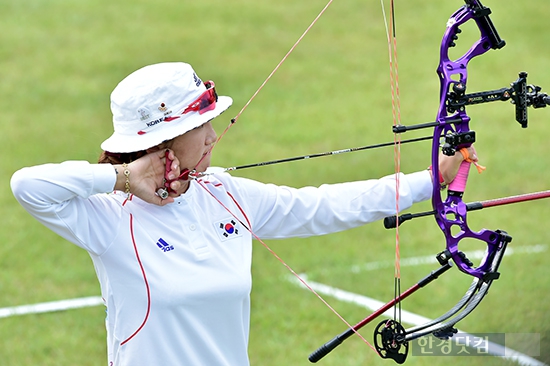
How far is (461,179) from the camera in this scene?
9.10 ft

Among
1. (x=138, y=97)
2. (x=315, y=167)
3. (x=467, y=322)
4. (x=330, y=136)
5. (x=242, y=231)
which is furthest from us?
(x=330, y=136)

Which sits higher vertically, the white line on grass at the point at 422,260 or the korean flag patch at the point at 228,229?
the korean flag patch at the point at 228,229

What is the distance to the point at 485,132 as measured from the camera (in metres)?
8.91

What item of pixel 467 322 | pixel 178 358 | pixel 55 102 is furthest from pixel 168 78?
pixel 55 102

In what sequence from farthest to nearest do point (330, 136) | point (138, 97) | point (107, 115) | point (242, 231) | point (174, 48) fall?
point (174, 48) → point (107, 115) → point (330, 136) → point (242, 231) → point (138, 97)

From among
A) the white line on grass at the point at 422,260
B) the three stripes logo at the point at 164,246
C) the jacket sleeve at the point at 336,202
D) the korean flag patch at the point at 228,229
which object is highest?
the jacket sleeve at the point at 336,202

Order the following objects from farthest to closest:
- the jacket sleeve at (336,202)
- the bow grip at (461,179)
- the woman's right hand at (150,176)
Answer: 1. the jacket sleeve at (336,202)
2. the bow grip at (461,179)
3. the woman's right hand at (150,176)

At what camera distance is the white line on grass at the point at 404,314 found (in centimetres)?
448

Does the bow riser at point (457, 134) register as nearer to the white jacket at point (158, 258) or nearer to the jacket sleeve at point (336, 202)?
the jacket sleeve at point (336, 202)

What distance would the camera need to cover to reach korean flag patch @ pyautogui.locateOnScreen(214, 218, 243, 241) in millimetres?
2689

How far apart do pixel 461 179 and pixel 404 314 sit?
265cm

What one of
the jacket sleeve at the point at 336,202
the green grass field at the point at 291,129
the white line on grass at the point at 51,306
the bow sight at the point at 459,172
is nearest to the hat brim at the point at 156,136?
the jacket sleeve at the point at 336,202

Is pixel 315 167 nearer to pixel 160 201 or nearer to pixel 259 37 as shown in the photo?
pixel 259 37

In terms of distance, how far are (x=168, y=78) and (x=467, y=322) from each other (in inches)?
122
